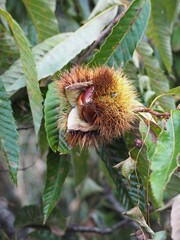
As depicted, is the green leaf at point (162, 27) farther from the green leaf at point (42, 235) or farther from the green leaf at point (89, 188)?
the green leaf at point (89, 188)

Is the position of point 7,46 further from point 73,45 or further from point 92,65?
point 92,65

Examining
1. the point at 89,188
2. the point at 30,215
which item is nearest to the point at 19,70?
the point at 30,215

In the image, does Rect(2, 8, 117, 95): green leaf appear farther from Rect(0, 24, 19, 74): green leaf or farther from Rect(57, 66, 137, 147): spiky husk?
Rect(57, 66, 137, 147): spiky husk

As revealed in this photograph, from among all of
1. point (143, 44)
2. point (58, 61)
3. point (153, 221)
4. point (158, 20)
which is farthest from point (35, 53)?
point (153, 221)

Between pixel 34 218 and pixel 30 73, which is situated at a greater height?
pixel 30 73

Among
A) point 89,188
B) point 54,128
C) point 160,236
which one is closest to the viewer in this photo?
point 160,236

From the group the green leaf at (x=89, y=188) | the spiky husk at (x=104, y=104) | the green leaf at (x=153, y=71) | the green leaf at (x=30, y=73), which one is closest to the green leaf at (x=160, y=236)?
the spiky husk at (x=104, y=104)

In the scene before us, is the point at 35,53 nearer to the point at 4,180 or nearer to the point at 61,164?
the point at 61,164
